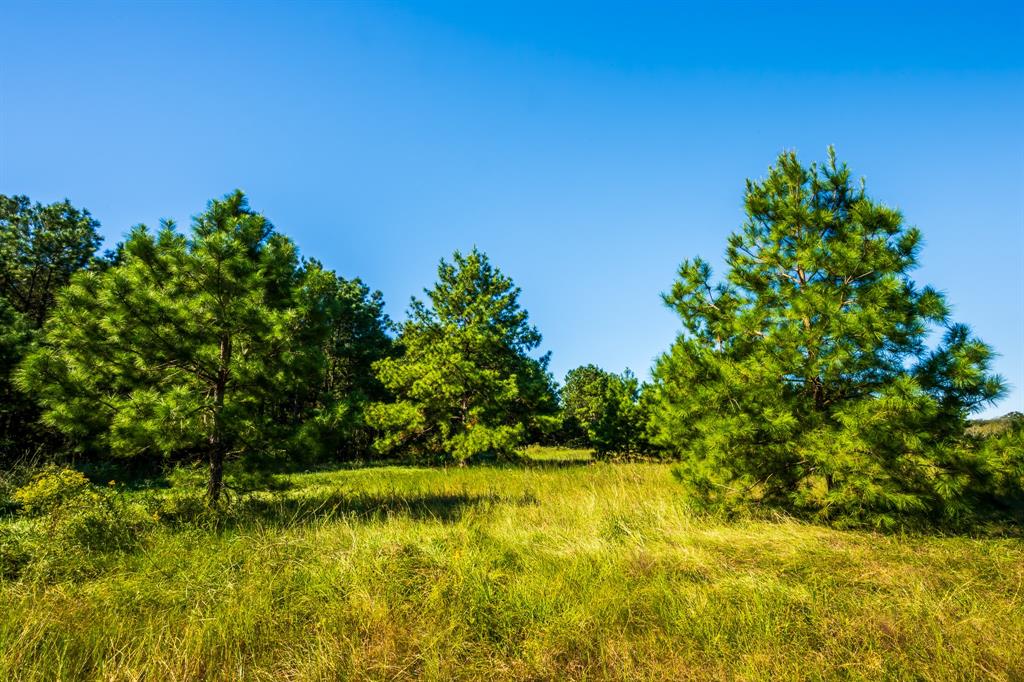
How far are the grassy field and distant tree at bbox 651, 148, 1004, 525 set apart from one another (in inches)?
29.8

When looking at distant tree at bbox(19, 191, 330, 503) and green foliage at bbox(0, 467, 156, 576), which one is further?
distant tree at bbox(19, 191, 330, 503)

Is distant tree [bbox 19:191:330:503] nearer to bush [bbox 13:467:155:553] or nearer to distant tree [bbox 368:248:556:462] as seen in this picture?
bush [bbox 13:467:155:553]

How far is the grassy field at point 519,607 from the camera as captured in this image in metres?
2.95

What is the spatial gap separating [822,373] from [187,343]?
9.09m

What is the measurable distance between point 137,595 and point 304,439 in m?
3.45

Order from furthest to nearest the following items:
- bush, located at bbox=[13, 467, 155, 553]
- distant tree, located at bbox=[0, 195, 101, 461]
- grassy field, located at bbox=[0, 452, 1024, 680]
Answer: distant tree, located at bbox=[0, 195, 101, 461], bush, located at bbox=[13, 467, 155, 553], grassy field, located at bbox=[0, 452, 1024, 680]

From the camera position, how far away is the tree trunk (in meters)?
6.92

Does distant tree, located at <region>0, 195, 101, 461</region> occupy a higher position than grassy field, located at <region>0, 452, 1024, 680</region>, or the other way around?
distant tree, located at <region>0, 195, 101, 461</region>

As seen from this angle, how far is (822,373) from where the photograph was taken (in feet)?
20.7

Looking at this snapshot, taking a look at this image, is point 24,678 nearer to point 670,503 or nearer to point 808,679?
point 808,679

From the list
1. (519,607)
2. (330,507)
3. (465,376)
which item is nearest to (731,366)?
(519,607)

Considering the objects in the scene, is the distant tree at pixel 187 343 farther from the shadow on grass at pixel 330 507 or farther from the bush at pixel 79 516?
the bush at pixel 79 516

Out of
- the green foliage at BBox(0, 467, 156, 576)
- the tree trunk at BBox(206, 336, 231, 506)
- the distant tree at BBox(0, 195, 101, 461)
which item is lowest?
the green foliage at BBox(0, 467, 156, 576)

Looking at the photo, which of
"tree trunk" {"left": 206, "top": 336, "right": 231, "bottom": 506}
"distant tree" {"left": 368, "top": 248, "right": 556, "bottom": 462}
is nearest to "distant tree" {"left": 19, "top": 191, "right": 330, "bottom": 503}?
"tree trunk" {"left": 206, "top": 336, "right": 231, "bottom": 506}
